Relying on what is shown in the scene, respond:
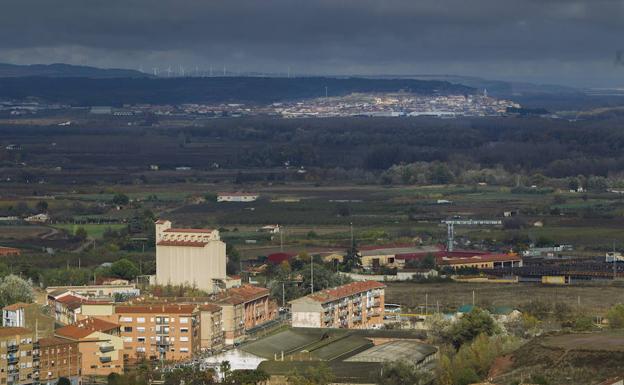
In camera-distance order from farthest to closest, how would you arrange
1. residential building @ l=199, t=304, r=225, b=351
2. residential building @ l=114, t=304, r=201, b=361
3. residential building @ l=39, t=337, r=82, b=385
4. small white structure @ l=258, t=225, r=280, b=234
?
small white structure @ l=258, t=225, r=280, b=234
residential building @ l=199, t=304, r=225, b=351
residential building @ l=114, t=304, r=201, b=361
residential building @ l=39, t=337, r=82, b=385

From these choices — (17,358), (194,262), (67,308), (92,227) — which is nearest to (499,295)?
(194,262)

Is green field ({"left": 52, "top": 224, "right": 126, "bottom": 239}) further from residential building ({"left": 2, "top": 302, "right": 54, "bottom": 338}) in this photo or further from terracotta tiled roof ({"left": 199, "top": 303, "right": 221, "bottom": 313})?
residential building ({"left": 2, "top": 302, "right": 54, "bottom": 338})

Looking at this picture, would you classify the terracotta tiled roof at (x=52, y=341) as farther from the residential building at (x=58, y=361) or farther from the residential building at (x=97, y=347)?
the residential building at (x=97, y=347)

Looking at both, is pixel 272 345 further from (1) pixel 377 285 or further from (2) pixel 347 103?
(2) pixel 347 103

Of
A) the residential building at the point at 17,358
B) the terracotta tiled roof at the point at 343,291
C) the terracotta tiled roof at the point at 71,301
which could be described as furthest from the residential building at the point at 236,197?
the residential building at the point at 17,358

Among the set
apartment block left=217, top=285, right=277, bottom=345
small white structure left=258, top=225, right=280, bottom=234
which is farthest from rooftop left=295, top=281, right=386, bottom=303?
small white structure left=258, top=225, right=280, bottom=234

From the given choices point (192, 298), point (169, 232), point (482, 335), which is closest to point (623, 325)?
point (482, 335)

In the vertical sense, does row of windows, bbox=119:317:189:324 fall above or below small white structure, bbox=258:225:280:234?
above
